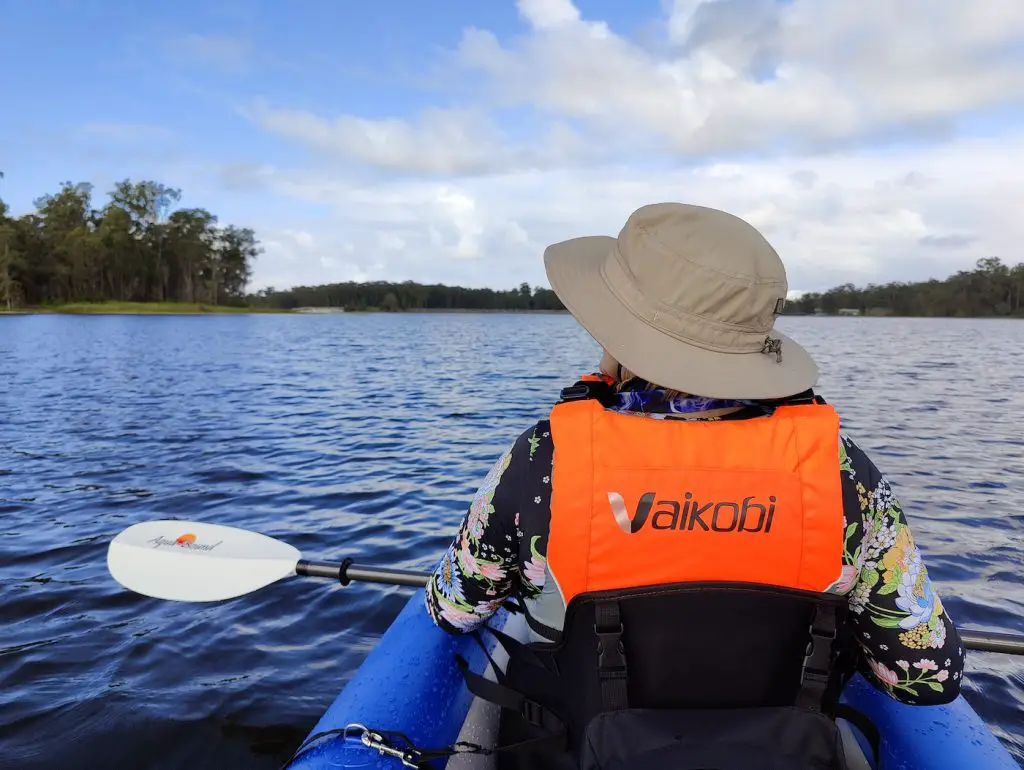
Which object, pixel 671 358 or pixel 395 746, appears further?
pixel 395 746

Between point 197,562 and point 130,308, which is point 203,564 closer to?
point 197,562

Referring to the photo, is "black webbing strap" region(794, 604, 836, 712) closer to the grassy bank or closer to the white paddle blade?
the white paddle blade

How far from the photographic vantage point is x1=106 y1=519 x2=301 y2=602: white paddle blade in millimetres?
3363

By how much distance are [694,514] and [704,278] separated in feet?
1.40

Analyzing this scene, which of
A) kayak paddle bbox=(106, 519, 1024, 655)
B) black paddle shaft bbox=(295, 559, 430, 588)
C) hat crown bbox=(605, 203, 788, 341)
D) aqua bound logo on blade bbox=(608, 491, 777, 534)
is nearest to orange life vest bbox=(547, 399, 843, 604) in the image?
aqua bound logo on blade bbox=(608, 491, 777, 534)

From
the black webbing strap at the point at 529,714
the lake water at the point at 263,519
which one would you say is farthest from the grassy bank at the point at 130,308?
the black webbing strap at the point at 529,714

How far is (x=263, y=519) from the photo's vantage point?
5762mm

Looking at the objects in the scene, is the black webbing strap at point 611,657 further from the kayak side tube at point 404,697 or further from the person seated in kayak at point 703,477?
the kayak side tube at point 404,697

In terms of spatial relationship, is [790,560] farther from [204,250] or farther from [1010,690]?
[204,250]

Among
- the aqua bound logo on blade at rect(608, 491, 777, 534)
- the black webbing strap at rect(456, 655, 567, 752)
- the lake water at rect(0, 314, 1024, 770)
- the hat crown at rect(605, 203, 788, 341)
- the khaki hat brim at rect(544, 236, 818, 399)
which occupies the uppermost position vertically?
the hat crown at rect(605, 203, 788, 341)

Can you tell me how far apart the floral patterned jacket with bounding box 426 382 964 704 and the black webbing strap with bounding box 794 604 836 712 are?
2.5 inches

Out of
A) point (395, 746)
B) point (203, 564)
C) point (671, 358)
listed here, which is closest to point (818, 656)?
point (671, 358)

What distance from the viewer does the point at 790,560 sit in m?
1.31

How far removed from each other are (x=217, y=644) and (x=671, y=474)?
3.26m
